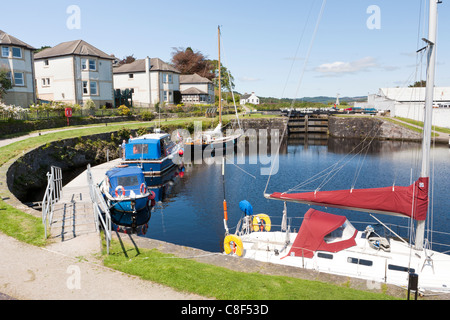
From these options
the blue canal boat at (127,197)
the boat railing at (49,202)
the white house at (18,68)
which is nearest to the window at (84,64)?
the white house at (18,68)

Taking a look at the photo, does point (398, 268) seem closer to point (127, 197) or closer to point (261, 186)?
point (127, 197)

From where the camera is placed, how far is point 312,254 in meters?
13.3

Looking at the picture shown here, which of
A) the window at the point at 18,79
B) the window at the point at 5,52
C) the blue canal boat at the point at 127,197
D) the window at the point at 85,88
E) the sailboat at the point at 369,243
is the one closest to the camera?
the sailboat at the point at 369,243

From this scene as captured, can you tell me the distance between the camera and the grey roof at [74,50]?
182 ft

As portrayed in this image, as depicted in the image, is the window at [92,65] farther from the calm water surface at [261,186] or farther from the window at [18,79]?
the calm water surface at [261,186]

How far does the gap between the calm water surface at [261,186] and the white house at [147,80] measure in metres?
31.1

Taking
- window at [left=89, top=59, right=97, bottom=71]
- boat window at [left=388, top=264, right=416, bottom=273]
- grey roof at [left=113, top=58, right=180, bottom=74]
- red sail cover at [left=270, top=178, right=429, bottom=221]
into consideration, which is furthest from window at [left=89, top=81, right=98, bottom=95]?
boat window at [left=388, top=264, right=416, bottom=273]

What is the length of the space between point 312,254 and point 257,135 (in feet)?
195

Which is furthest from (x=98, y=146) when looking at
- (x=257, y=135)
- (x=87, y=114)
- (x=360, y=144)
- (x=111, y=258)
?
(x=360, y=144)

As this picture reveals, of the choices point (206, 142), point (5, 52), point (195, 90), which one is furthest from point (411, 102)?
point (5, 52)

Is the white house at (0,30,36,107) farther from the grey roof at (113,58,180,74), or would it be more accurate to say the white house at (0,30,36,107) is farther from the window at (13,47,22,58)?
the grey roof at (113,58,180,74)

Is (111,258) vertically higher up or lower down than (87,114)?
lower down
